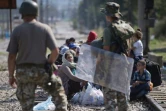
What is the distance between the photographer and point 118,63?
6.91m

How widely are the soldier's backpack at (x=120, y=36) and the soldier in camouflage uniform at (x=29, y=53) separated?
3.50ft

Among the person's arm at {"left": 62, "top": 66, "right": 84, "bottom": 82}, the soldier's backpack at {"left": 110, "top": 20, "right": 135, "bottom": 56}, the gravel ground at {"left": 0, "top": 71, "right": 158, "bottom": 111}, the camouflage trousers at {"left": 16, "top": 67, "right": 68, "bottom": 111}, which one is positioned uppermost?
the soldier's backpack at {"left": 110, "top": 20, "right": 135, "bottom": 56}

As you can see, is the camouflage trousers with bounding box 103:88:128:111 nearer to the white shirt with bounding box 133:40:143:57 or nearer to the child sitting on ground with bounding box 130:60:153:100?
the child sitting on ground with bounding box 130:60:153:100

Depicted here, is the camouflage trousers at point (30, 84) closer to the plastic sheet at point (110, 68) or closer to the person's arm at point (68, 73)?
the plastic sheet at point (110, 68)

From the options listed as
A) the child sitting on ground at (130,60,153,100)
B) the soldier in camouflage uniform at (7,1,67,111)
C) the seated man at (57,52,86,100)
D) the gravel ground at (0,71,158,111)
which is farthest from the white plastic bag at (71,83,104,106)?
the soldier in camouflage uniform at (7,1,67,111)

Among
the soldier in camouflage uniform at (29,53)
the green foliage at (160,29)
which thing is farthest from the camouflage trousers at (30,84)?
the green foliage at (160,29)

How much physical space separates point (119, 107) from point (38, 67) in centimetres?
161

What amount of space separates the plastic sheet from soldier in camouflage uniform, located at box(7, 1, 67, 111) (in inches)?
39.3

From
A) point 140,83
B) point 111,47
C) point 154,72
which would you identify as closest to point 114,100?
point 111,47

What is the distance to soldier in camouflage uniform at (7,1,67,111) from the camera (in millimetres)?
6039

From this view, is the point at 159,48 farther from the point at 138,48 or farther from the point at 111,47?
the point at 111,47

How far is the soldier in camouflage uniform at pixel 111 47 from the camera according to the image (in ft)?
22.1

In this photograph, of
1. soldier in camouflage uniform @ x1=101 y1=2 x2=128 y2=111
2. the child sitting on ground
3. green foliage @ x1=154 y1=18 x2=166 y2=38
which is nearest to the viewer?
soldier in camouflage uniform @ x1=101 y1=2 x2=128 y2=111

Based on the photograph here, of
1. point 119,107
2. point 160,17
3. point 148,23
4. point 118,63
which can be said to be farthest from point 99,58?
point 160,17
